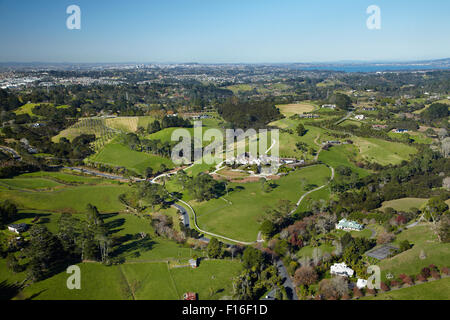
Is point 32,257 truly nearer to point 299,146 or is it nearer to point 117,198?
point 117,198

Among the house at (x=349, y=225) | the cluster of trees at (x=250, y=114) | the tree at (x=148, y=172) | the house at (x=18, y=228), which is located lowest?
the house at (x=349, y=225)

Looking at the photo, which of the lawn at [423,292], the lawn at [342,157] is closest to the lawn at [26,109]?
the lawn at [342,157]

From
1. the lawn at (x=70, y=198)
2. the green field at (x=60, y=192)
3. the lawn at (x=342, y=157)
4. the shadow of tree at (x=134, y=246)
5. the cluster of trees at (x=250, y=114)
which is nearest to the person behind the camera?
the shadow of tree at (x=134, y=246)

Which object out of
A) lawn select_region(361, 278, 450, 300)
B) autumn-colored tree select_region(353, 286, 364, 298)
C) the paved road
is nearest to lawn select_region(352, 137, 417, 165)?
lawn select_region(361, 278, 450, 300)

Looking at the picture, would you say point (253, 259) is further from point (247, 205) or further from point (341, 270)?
point (247, 205)

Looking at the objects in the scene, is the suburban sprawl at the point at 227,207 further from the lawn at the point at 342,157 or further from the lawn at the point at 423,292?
the lawn at the point at 342,157

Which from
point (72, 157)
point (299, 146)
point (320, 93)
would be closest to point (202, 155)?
point (299, 146)

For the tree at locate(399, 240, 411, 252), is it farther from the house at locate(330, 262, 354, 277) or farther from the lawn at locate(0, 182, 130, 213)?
the lawn at locate(0, 182, 130, 213)
